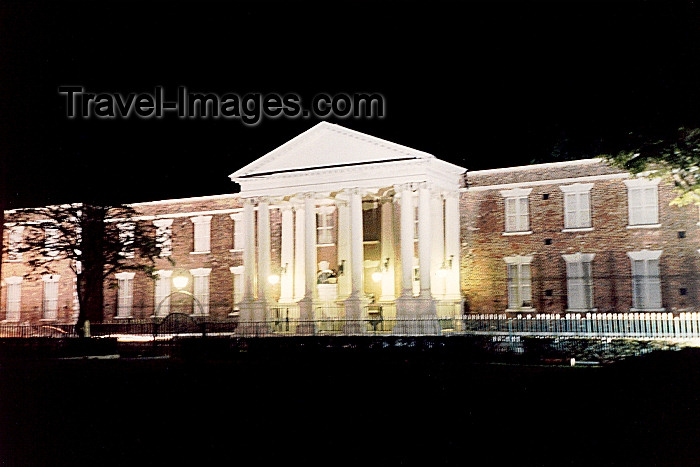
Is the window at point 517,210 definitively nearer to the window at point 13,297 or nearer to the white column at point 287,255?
the white column at point 287,255

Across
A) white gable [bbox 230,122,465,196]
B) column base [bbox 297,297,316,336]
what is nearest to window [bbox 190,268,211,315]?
white gable [bbox 230,122,465,196]

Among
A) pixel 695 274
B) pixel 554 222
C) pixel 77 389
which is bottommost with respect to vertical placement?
pixel 77 389

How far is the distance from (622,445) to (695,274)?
2499cm

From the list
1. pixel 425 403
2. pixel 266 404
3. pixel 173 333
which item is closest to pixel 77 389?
pixel 266 404

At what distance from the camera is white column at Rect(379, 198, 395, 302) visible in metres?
38.7

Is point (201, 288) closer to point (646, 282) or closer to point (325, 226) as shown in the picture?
point (325, 226)

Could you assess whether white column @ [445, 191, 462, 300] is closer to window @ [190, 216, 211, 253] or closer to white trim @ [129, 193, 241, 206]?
white trim @ [129, 193, 241, 206]

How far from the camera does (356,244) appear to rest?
119ft

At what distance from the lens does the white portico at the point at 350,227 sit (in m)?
35.4

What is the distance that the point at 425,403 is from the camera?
15820mm

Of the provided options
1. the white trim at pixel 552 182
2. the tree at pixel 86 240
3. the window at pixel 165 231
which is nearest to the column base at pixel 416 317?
the white trim at pixel 552 182

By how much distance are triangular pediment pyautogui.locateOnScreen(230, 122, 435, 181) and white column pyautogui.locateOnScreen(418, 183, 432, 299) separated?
1661mm

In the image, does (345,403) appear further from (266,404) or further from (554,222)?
(554,222)

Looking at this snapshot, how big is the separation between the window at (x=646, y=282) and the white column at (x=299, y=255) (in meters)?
15.7
